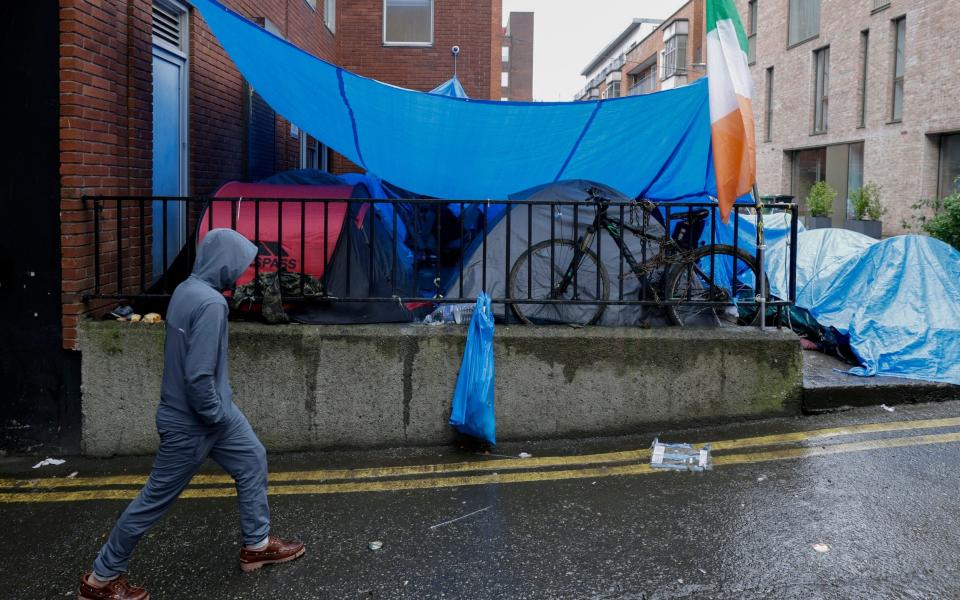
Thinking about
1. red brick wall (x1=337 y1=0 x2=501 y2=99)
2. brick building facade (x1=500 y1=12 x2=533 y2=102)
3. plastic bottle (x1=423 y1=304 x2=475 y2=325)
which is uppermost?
brick building facade (x1=500 y1=12 x2=533 y2=102)

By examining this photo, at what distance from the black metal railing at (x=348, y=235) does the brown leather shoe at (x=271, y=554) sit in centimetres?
215

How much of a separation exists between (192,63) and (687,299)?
5.11m

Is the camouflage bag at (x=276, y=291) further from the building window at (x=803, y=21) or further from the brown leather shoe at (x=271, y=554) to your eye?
the building window at (x=803, y=21)

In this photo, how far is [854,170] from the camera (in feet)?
85.7

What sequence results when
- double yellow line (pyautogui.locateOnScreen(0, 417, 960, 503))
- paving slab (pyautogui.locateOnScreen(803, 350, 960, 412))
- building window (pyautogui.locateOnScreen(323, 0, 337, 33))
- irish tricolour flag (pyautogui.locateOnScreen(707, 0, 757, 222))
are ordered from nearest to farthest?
double yellow line (pyautogui.locateOnScreen(0, 417, 960, 503)) → irish tricolour flag (pyautogui.locateOnScreen(707, 0, 757, 222)) → paving slab (pyautogui.locateOnScreen(803, 350, 960, 412)) → building window (pyautogui.locateOnScreen(323, 0, 337, 33))

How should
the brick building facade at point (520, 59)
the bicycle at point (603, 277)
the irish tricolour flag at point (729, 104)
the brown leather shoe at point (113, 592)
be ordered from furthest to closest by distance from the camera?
the brick building facade at point (520, 59) < the bicycle at point (603, 277) < the irish tricolour flag at point (729, 104) < the brown leather shoe at point (113, 592)

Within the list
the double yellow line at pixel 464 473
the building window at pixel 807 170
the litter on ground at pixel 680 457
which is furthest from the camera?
the building window at pixel 807 170

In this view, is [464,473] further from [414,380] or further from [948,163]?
[948,163]

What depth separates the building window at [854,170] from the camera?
84.6 feet

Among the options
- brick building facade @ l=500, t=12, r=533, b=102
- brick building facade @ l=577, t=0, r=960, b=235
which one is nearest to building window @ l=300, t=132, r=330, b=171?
brick building facade @ l=577, t=0, r=960, b=235

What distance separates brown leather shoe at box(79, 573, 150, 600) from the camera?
3312mm

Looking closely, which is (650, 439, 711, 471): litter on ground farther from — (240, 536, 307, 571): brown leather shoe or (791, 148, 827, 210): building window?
(791, 148, 827, 210): building window

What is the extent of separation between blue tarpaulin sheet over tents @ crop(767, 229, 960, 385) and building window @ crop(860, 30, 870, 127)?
65.6 ft

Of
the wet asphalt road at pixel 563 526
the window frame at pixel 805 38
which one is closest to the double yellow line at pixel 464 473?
the wet asphalt road at pixel 563 526
